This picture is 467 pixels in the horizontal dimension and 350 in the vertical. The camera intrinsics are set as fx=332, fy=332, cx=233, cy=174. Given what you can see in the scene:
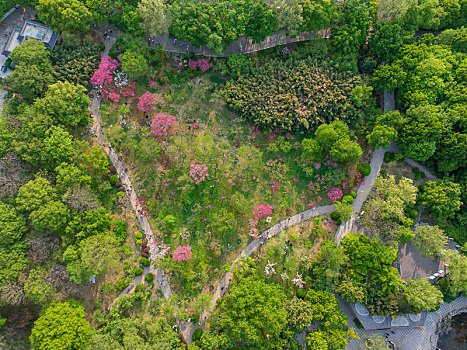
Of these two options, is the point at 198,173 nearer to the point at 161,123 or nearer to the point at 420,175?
the point at 161,123

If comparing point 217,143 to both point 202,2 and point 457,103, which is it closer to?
point 202,2

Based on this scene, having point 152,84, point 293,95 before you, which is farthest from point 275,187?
point 152,84

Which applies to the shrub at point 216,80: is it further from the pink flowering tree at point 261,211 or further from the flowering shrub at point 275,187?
the pink flowering tree at point 261,211

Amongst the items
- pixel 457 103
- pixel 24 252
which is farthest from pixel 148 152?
pixel 457 103

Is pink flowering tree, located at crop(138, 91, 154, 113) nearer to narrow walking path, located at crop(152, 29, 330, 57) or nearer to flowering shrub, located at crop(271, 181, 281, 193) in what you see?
narrow walking path, located at crop(152, 29, 330, 57)

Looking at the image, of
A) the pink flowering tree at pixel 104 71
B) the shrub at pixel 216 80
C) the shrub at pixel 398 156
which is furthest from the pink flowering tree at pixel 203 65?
the shrub at pixel 398 156
